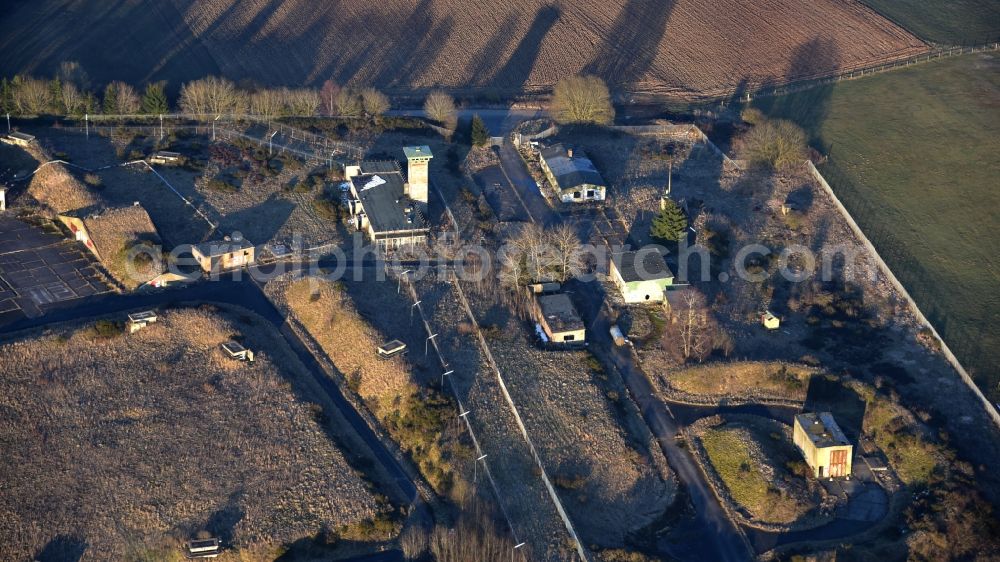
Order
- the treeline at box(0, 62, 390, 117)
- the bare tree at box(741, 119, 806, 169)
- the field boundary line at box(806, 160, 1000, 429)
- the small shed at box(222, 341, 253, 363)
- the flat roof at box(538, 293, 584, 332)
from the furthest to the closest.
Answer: the bare tree at box(741, 119, 806, 169), the treeline at box(0, 62, 390, 117), the flat roof at box(538, 293, 584, 332), the small shed at box(222, 341, 253, 363), the field boundary line at box(806, 160, 1000, 429)

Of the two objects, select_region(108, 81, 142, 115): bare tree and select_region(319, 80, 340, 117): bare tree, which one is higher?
select_region(108, 81, 142, 115): bare tree

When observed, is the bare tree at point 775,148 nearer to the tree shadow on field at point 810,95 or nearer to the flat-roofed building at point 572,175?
the tree shadow on field at point 810,95

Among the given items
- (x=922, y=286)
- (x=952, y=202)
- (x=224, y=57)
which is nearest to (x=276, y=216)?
(x=224, y=57)

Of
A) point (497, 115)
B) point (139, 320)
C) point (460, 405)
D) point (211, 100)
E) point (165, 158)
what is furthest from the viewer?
point (497, 115)

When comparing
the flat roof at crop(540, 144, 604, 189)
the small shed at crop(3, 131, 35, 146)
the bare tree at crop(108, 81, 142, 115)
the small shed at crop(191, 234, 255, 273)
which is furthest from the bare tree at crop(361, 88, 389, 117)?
the small shed at crop(3, 131, 35, 146)

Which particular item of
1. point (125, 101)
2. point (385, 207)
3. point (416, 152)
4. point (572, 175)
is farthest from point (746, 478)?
point (125, 101)

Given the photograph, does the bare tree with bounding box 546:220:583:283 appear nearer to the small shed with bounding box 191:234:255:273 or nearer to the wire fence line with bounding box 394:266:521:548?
the wire fence line with bounding box 394:266:521:548

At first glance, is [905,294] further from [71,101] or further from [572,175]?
[71,101]
